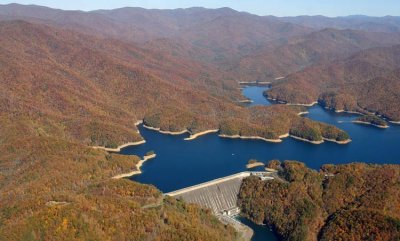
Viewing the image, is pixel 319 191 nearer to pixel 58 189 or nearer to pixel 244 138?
pixel 58 189

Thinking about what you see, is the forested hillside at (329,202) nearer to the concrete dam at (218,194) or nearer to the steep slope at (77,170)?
the concrete dam at (218,194)

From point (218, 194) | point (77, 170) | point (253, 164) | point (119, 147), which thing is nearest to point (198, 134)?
point (119, 147)

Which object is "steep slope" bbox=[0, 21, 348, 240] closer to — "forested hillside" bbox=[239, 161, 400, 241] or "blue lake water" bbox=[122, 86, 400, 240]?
"blue lake water" bbox=[122, 86, 400, 240]

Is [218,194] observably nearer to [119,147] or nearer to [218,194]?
[218,194]

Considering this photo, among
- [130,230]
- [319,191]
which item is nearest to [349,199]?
[319,191]

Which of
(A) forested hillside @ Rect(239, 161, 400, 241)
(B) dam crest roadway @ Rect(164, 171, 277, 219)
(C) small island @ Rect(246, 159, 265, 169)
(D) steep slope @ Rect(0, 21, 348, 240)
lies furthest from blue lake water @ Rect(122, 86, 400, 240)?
(A) forested hillside @ Rect(239, 161, 400, 241)

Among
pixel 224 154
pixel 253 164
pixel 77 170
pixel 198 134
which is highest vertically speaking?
pixel 77 170
